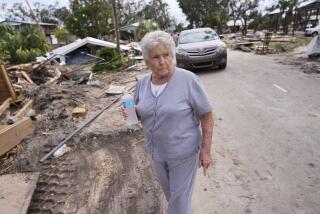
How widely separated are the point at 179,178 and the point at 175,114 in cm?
62

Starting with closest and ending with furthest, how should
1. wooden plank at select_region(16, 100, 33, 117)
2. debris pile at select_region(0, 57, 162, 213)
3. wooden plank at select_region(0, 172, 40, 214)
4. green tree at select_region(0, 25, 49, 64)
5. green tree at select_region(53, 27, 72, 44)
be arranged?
wooden plank at select_region(0, 172, 40, 214) → debris pile at select_region(0, 57, 162, 213) → wooden plank at select_region(16, 100, 33, 117) → green tree at select_region(0, 25, 49, 64) → green tree at select_region(53, 27, 72, 44)

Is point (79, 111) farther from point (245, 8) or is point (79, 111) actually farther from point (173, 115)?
point (245, 8)

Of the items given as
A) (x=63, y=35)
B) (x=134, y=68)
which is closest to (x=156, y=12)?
(x=63, y=35)

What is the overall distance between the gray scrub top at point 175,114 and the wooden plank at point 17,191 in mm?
1918

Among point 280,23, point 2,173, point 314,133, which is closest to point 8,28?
point 2,173

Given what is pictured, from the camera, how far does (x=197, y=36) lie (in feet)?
39.2

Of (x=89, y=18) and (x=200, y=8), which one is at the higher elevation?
(x=200, y=8)

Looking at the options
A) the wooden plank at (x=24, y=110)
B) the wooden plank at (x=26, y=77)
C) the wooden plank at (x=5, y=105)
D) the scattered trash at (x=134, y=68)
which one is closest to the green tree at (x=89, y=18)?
the scattered trash at (x=134, y=68)

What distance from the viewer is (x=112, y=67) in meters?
15.9

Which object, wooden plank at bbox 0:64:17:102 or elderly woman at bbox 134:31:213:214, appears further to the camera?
wooden plank at bbox 0:64:17:102

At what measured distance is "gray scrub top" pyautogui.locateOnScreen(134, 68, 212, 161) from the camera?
221 cm

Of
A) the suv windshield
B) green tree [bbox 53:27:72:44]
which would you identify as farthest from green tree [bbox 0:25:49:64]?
green tree [bbox 53:27:72:44]

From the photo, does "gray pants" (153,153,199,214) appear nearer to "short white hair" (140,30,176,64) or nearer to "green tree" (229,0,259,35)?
"short white hair" (140,30,176,64)

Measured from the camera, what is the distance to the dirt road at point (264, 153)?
10.5 feet
